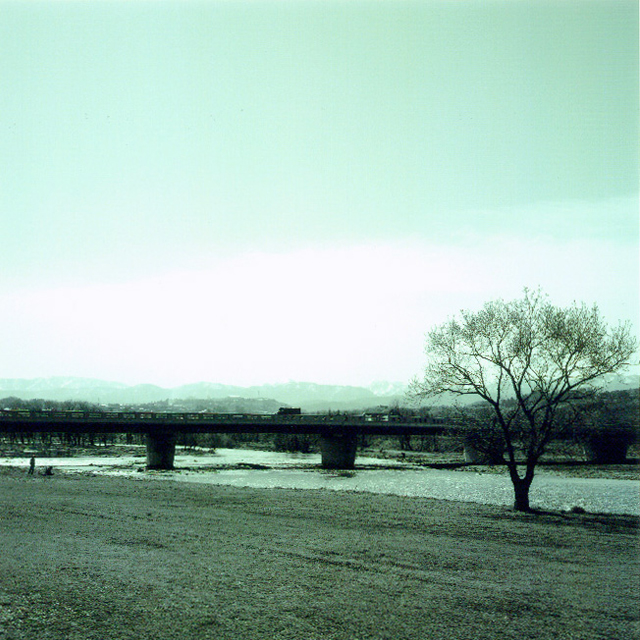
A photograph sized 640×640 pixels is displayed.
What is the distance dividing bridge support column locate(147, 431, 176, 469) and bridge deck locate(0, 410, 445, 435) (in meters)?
1.34

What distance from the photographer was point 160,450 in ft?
262

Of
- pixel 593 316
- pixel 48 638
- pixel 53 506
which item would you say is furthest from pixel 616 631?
pixel 53 506

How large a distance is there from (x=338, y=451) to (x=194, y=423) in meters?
20.2

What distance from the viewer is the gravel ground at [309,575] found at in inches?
463

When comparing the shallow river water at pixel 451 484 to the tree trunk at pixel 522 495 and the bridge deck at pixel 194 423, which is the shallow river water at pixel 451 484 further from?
the bridge deck at pixel 194 423

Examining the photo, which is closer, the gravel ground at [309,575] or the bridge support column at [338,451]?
the gravel ground at [309,575]

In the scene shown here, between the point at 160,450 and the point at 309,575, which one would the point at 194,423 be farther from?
the point at 309,575

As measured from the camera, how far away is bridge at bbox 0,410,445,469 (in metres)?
81.5

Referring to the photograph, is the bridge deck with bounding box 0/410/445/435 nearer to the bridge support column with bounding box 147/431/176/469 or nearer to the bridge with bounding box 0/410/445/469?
the bridge with bounding box 0/410/445/469

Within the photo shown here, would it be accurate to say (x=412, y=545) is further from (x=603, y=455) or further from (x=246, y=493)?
(x=603, y=455)

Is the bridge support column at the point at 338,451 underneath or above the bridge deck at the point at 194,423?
underneath

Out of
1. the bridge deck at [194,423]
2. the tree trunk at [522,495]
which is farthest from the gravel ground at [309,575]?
the bridge deck at [194,423]

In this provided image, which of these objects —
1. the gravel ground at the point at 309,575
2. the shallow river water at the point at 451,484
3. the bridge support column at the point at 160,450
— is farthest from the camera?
the bridge support column at the point at 160,450

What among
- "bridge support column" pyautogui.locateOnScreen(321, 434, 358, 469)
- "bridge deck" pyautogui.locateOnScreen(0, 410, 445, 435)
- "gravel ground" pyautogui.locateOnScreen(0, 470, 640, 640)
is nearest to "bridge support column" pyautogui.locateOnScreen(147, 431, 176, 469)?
"bridge deck" pyautogui.locateOnScreen(0, 410, 445, 435)
